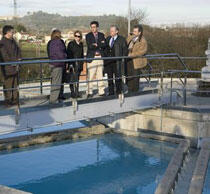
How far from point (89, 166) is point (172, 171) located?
2.22 metres

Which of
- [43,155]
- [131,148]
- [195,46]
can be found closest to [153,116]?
[131,148]

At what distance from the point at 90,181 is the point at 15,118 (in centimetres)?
204

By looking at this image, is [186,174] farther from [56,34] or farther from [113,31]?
[56,34]

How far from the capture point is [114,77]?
10031mm

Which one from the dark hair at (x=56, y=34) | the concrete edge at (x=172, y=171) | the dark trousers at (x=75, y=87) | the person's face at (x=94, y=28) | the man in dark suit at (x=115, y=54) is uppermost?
the person's face at (x=94, y=28)

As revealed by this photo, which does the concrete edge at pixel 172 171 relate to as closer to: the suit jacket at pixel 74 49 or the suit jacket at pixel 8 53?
the suit jacket at pixel 74 49

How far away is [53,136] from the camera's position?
36.2 feet

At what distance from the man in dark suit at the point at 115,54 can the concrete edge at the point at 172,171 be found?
192 centimetres

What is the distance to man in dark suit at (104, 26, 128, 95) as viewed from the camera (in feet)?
32.0

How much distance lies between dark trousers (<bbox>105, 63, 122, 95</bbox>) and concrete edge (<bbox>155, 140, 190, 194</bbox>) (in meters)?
1.89

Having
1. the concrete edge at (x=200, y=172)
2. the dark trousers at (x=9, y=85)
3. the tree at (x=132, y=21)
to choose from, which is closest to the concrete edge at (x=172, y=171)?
the concrete edge at (x=200, y=172)

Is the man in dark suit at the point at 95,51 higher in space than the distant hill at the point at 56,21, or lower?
lower

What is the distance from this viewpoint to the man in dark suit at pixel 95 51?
9562 millimetres

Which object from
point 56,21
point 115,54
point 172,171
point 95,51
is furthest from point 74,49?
point 56,21
